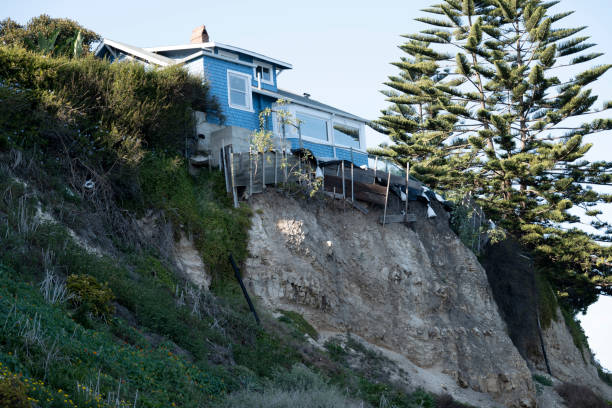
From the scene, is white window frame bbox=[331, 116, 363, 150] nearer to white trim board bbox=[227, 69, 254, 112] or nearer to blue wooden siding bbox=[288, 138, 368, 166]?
blue wooden siding bbox=[288, 138, 368, 166]

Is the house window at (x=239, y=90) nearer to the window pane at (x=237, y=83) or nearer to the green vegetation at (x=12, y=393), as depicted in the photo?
the window pane at (x=237, y=83)

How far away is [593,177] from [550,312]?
7020mm

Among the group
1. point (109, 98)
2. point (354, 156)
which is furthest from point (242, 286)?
point (354, 156)

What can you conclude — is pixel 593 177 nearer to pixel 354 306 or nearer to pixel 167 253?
pixel 354 306

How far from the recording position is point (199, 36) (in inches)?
1089

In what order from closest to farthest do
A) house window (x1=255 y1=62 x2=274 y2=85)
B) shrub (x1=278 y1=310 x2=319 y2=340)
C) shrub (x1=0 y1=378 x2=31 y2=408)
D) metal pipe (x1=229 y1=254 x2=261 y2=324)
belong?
shrub (x1=0 y1=378 x2=31 y2=408) < metal pipe (x1=229 y1=254 x2=261 y2=324) < shrub (x1=278 y1=310 x2=319 y2=340) < house window (x1=255 y1=62 x2=274 y2=85)

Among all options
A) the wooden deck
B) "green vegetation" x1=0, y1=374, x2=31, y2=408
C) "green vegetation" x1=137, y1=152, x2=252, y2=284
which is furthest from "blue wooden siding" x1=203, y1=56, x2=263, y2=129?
"green vegetation" x1=0, y1=374, x2=31, y2=408

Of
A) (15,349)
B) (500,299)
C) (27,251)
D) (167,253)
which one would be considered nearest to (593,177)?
(500,299)

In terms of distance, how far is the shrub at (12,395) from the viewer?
6945 millimetres

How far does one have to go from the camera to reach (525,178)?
3136 cm

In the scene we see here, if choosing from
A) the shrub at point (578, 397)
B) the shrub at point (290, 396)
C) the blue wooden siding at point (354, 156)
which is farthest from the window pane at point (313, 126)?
the shrub at point (290, 396)

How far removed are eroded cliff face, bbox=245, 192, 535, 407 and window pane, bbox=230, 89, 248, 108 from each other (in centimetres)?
515

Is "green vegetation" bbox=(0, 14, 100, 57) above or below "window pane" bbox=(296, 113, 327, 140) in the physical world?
above

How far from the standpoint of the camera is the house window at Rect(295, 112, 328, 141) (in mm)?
27047
